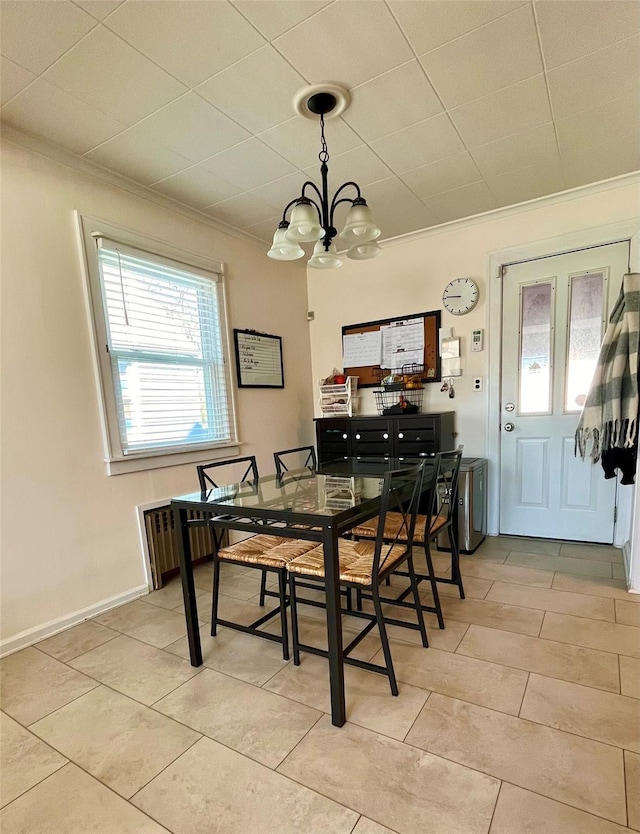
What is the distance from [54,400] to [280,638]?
5.69 feet

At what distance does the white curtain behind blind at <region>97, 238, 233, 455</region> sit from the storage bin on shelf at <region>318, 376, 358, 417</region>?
98cm

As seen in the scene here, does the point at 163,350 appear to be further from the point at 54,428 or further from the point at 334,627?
the point at 334,627

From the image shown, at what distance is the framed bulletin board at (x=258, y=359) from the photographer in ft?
10.9

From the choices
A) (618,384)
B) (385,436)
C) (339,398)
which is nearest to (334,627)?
(618,384)

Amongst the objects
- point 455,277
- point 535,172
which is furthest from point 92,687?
point 535,172

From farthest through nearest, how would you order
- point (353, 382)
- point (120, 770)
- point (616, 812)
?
point (353, 382)
point (120, 770)
point (616, 812)

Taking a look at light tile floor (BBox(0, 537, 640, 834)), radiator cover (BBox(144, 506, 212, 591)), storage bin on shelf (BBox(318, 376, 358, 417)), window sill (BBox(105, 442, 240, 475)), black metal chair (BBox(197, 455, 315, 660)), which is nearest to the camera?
light tile floor (BBox(0, 537, 640, 834))

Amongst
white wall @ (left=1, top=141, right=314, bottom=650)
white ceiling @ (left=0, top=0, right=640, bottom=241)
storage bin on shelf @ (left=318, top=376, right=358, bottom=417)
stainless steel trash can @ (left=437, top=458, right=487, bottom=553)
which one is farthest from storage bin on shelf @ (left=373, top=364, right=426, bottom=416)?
white wall @ (left=1, top=141, right=314, bottom=650)

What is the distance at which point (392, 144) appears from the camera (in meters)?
2.24

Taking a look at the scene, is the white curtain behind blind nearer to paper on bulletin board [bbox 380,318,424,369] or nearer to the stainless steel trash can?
paper on bulletin board [bbox 380,318,424,369]

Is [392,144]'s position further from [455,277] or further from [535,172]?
[455,277]

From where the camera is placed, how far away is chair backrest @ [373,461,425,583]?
61.1 inches

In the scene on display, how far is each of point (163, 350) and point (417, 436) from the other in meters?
2.02

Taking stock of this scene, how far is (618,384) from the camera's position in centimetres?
214
